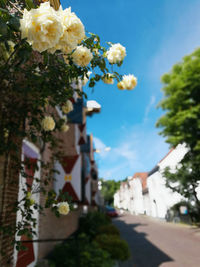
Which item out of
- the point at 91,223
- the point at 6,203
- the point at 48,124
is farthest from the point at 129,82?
the point at 91,223

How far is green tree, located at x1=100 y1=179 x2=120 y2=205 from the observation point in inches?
2627

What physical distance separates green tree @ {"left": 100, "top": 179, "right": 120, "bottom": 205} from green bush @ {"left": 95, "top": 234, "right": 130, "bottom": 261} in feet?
195

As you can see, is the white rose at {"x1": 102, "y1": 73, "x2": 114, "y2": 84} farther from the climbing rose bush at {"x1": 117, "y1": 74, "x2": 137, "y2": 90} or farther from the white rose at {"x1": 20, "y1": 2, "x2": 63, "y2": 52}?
the white rose at {"x1": 20, "y1": 2, "x2": 63, "y2": 52}

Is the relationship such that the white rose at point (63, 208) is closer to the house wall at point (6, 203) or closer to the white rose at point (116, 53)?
the house wall at point (6, 203)

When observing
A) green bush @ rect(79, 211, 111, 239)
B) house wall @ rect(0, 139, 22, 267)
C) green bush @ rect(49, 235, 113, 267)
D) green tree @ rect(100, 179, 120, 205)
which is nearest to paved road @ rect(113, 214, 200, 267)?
green bush @ rect(49, 235, 113, 267)

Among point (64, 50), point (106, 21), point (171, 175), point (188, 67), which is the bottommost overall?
point (171, 175)

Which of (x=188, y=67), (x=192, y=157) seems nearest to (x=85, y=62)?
A: (x=192, y=157)

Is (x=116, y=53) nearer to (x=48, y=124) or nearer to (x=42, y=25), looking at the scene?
(x=42, y=25)

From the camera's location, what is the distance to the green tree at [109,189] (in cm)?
6672

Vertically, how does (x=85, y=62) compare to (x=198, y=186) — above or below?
above

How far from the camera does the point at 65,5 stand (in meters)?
1.72

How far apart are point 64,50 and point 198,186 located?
1341mm

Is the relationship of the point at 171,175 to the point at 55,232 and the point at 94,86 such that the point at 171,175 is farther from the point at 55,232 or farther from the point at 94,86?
the point at 55,232

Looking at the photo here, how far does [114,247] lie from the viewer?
19.9 ft
